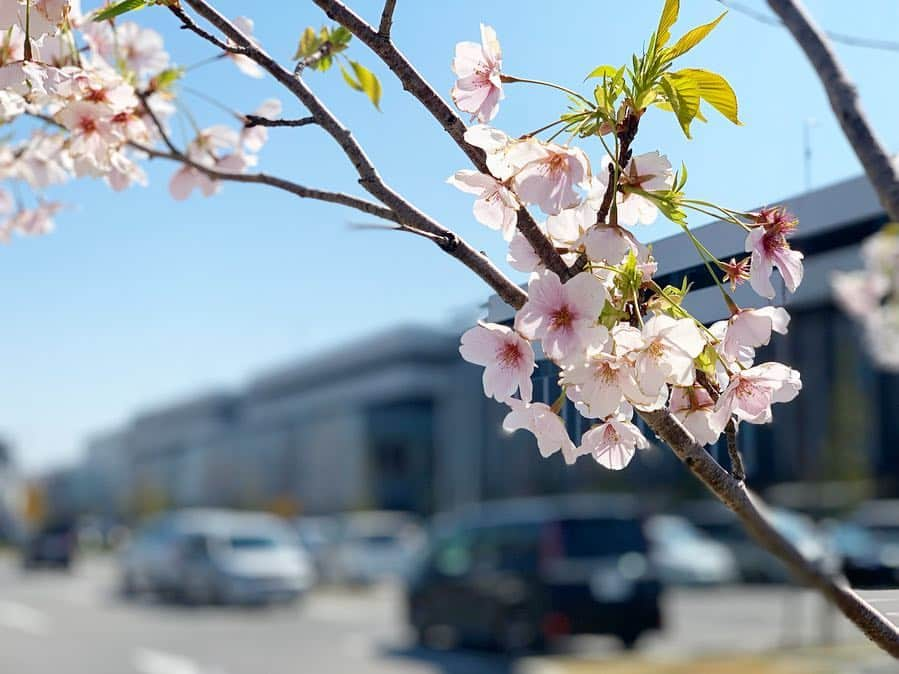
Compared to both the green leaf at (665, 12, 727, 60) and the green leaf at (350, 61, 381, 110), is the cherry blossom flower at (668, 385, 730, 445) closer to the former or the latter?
the green leaf at (665, 12, 727, 60)

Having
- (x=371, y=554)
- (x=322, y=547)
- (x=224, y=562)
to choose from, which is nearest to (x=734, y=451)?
(x=224, y=562)

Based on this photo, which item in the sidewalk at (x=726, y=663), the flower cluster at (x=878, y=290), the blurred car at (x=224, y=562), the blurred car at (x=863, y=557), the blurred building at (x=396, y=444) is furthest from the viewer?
the blurred building at (x=396, y=444)

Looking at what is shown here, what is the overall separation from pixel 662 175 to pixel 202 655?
12154mm

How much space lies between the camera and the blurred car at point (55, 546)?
28312 millimetres

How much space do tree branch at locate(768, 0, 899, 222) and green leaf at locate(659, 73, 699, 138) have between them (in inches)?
3.9

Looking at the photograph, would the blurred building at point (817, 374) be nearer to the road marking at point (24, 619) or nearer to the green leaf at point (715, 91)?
the green leaf at point (715, 91)

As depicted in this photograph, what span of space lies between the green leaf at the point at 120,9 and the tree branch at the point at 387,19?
0.26m

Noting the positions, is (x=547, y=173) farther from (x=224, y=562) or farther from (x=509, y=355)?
(x=224, y=562)

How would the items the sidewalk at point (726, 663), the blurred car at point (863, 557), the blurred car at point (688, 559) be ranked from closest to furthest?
the blurred car at point (863, 557)
the sidewalk at point (726, 663)
the blurred car at point (688, 559)

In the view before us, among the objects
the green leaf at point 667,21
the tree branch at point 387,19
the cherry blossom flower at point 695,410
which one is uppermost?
the tree branch at point 387,19

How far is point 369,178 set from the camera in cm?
120

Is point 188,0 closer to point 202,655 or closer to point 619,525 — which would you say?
point 619,525

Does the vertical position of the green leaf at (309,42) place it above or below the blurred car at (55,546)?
above

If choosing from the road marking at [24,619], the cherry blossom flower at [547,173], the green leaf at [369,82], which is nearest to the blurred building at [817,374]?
the cherry blossom flower at [547,173]
